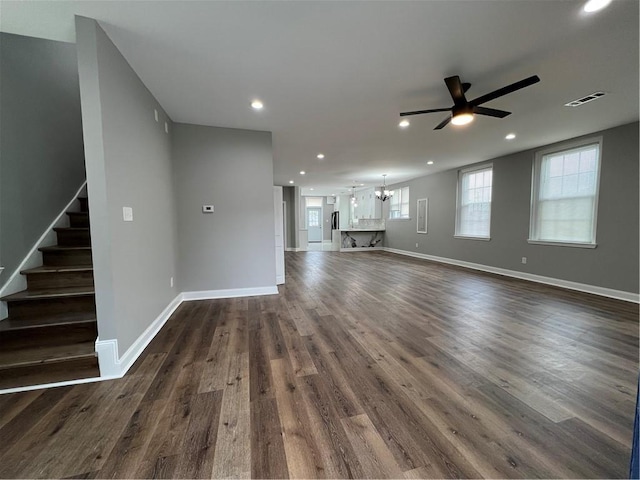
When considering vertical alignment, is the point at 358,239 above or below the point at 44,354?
above

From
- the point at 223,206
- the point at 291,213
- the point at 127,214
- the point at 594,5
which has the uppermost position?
the point at 594,5

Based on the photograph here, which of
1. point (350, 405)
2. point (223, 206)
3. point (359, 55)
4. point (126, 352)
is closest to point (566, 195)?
point (359, 55)

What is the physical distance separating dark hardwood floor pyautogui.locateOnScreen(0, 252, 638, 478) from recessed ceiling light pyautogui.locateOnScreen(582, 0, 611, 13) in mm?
2544

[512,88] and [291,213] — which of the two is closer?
[512,88]

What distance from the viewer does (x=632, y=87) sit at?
2629 millimetres

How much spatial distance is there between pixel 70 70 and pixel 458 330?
5274 mm

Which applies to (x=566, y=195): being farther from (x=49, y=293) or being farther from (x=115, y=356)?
(x=49, y=293)

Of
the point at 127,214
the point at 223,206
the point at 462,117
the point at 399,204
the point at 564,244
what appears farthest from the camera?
the point at 399,204

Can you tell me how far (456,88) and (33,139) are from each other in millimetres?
4077

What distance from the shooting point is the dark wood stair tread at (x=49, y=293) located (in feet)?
6.70

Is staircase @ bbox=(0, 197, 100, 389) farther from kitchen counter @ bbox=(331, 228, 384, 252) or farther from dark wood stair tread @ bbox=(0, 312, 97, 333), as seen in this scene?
kitchen counter @ bbox=(331, 228, 384, 252)

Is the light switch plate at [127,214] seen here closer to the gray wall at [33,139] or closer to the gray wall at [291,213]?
the gray wall at [33,139]

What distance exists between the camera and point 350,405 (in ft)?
5.23

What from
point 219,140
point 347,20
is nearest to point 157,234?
point 219,140
